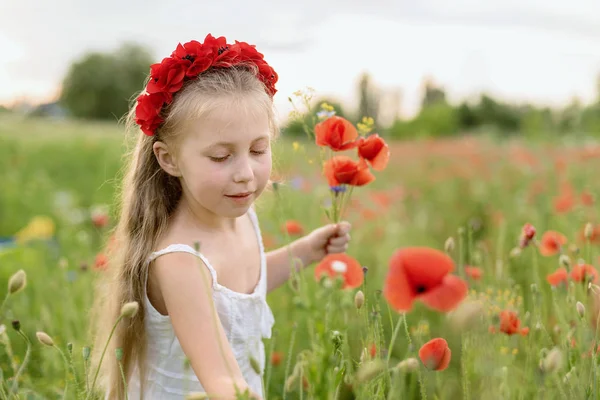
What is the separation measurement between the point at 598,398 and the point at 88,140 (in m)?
7.13

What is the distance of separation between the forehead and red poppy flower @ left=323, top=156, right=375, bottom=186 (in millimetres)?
157

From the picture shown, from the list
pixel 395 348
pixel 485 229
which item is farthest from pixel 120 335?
pixel 485 229

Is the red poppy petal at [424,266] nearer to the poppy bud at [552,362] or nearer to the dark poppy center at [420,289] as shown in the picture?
the dark poppy center at [420,289]

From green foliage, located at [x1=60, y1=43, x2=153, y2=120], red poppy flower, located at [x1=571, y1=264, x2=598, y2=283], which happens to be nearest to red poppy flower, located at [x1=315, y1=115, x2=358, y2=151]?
red poppy flower, located at [x1=571, y1=264, x2=598, y2=283]

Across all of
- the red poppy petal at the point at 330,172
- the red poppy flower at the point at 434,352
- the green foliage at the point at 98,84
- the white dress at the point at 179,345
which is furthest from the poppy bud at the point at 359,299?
the green foliage at the point at 98,84

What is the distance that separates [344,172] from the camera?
1.29 m

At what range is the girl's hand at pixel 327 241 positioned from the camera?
1603 millimetres

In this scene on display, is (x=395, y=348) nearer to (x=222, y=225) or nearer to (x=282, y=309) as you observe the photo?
(x=282, y=309)

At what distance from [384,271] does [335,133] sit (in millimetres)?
1597

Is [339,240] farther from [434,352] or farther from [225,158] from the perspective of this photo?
[434,352]

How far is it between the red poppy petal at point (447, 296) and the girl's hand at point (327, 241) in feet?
2.28

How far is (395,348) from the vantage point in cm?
238

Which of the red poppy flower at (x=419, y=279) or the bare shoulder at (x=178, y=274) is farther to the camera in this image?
the bare shoulder at (x=178, y=274)

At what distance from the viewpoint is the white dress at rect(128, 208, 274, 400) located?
1.42 metres
